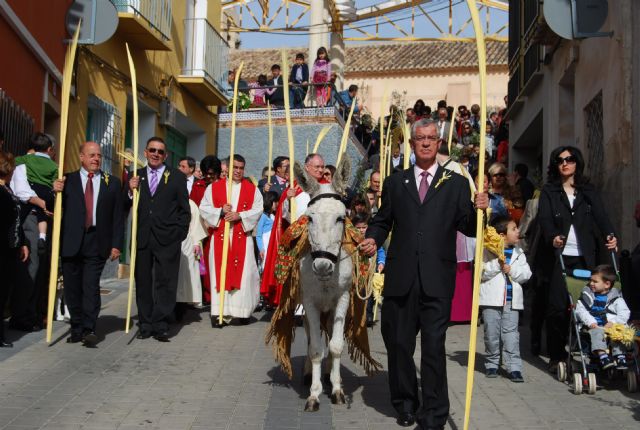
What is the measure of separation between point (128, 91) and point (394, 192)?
11272 millimetres

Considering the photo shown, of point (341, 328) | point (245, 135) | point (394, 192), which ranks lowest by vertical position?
point (341, 328)

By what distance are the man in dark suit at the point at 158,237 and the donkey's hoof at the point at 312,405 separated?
11.3ft

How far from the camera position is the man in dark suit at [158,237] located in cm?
1001

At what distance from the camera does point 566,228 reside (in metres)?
8.59

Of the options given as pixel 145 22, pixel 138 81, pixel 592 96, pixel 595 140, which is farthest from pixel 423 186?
pixel 138 81

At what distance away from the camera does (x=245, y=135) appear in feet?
A: 73.2

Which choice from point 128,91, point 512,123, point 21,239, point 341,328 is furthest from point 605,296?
point 512,123

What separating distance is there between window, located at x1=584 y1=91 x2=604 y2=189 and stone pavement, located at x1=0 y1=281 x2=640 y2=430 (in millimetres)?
3790

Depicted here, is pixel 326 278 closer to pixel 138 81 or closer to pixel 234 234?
pixel 234 234

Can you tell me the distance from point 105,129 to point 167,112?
294 centimetres

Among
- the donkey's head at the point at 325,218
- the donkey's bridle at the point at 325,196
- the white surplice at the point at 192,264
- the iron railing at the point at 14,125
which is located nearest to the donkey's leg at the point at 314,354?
the donkey's head at the point at 325,218

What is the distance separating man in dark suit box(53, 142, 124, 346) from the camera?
9250mm

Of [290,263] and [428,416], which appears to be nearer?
[428,416]

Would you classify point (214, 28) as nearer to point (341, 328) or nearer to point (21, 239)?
point (21, 239)
